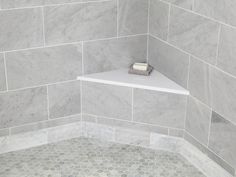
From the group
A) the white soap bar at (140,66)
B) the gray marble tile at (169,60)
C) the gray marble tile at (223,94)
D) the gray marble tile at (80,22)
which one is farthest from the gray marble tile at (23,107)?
the gray marble tile at (223,94)

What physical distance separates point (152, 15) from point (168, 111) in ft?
2.19

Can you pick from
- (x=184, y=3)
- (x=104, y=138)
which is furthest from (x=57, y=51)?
(x=184, y=3)

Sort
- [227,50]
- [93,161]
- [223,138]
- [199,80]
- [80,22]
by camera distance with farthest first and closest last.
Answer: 1. [80,22]
2. [93,161]
3. [199,80]
4. [223,138]
5. [227,50]

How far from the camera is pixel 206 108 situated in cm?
222

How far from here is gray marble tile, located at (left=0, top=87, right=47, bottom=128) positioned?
241cm

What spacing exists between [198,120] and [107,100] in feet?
1.99

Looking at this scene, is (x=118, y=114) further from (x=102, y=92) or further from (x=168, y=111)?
(x=168, y=111)

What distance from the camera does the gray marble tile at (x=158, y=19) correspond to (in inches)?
99.5

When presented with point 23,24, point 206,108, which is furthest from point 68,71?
point 206,108

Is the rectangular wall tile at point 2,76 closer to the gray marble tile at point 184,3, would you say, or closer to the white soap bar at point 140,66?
the white soap bar at point 140,66

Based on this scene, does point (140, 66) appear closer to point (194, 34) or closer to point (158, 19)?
point (158, 19)

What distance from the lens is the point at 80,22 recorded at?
2.49 metres

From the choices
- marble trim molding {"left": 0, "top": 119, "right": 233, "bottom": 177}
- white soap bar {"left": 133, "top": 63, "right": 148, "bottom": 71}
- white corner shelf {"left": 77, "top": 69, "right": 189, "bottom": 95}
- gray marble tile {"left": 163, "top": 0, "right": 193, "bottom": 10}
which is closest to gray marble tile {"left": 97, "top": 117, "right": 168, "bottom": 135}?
marble trim molding {"left": 0, "top": 119, "right": 233, "bottom": 177}

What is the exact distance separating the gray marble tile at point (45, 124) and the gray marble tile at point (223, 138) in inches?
36.9
